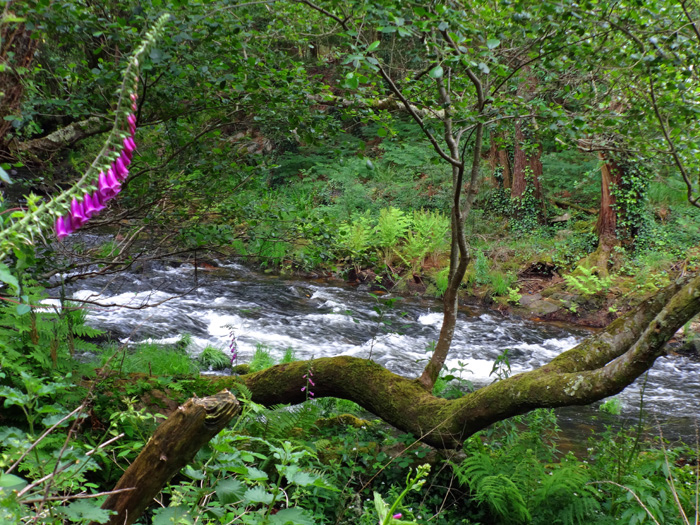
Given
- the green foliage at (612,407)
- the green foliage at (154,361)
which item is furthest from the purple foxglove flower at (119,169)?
the green foliage at (612,407)

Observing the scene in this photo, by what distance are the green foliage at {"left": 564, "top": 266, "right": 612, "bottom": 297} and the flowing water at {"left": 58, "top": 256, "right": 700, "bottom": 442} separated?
1.16 m

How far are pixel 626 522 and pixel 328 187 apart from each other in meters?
15.6

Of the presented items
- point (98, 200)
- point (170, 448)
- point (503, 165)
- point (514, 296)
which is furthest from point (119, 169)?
point (503, 165)

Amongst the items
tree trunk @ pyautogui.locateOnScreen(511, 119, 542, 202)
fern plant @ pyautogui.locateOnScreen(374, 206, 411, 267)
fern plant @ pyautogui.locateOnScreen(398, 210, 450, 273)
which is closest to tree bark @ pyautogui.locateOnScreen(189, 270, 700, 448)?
fern plant @ pyautogui.locateOnScreen(398, 210, 450, 273)

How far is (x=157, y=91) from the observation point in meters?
3.62

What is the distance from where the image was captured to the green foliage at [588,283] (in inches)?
411

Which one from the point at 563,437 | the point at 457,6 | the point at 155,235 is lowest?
the point at 563,437

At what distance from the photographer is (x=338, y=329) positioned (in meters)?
9.36

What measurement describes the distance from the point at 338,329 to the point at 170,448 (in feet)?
25.3

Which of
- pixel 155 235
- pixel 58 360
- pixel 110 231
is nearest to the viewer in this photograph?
pixel 58 360

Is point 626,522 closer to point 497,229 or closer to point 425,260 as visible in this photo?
point 425,260

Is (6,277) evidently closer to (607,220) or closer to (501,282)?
(501,282)

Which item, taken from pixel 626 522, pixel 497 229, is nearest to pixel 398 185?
pixel 497 229

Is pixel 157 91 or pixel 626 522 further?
pixel 157 91
